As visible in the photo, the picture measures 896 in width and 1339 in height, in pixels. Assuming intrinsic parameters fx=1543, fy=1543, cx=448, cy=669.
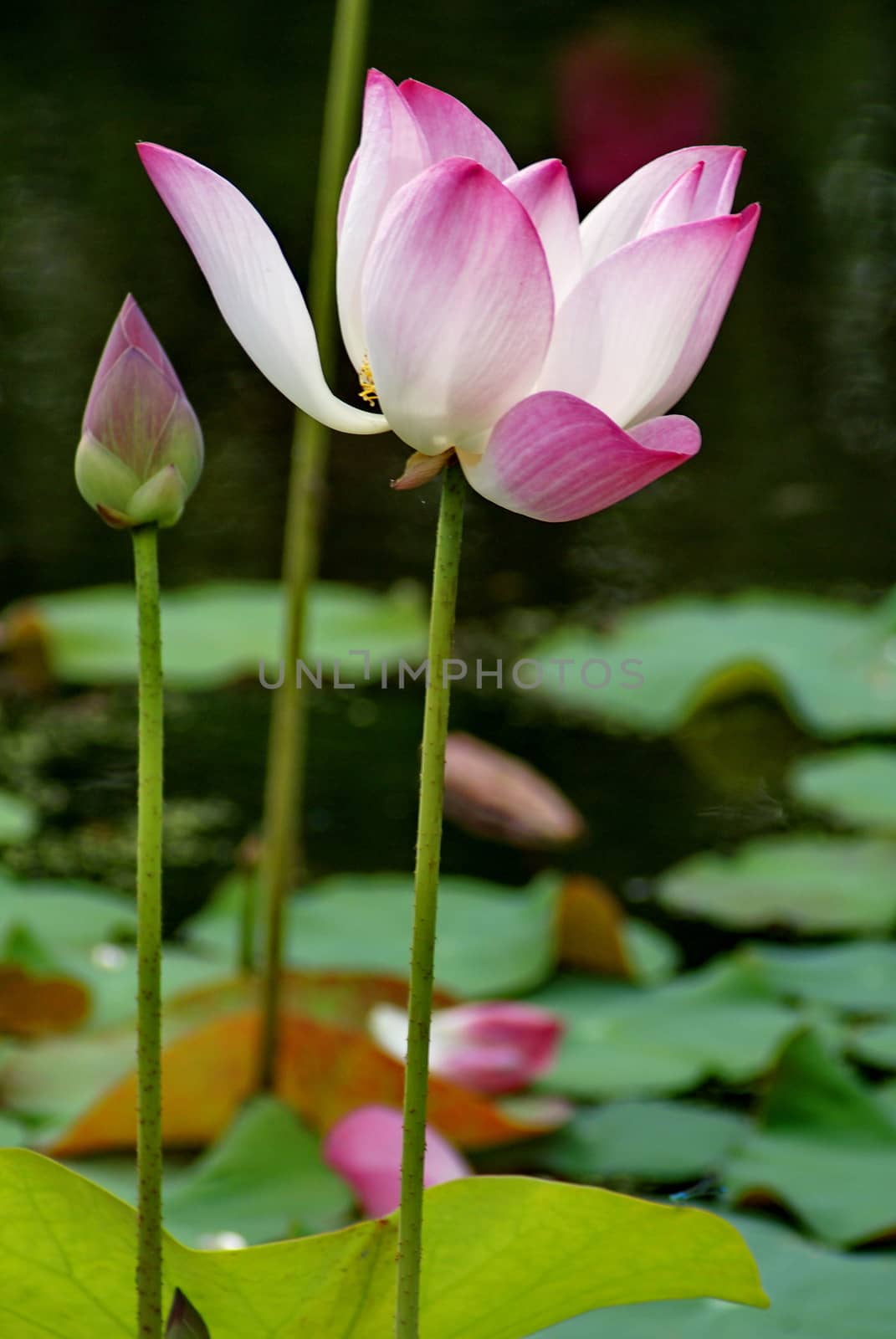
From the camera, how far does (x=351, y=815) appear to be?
1563 mm

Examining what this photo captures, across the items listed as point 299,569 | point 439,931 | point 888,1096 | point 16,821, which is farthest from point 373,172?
point 16,821

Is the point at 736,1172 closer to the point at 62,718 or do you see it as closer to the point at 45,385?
the point at 62,718

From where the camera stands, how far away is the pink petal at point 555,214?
15.8 inches

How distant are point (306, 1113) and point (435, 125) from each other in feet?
2.26

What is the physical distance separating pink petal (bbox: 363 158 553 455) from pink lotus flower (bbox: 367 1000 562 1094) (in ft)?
2.24

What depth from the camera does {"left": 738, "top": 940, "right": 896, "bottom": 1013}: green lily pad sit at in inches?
45.8

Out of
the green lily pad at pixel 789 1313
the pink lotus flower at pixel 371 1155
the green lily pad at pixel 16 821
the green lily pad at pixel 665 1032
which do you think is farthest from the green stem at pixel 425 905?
the green lily pad at pixel 16 821

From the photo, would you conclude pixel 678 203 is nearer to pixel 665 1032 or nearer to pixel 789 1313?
pixel 789 1313

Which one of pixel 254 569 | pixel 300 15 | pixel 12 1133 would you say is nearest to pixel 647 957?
pixel 12 1133

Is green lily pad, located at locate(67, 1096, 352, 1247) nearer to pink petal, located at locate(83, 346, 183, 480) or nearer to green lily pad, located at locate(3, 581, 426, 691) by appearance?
pink petal, located at locate(83, 346, 183, 480)

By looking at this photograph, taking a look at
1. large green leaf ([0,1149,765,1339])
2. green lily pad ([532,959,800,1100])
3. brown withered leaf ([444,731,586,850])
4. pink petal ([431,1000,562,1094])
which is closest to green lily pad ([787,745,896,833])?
brown withered leaf ([444,731,586,850])

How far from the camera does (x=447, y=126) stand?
0.43 metres

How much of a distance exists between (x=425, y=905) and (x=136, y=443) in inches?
5.8

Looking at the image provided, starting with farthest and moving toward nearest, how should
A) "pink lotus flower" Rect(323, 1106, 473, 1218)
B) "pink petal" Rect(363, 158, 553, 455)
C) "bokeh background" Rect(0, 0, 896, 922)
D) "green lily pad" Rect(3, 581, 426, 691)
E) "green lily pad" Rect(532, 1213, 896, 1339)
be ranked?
"green lily pad" Rect(3, 581, 426, 691), "bokeh background" Rect(0, 0, 896, 922), "pink lotus flower" Rect(323, 1106, 473, 1218), "green lily pad" Rect(532, 1213, 896, 1339), "pink petal" Rect(363, 158, 553, 455)
